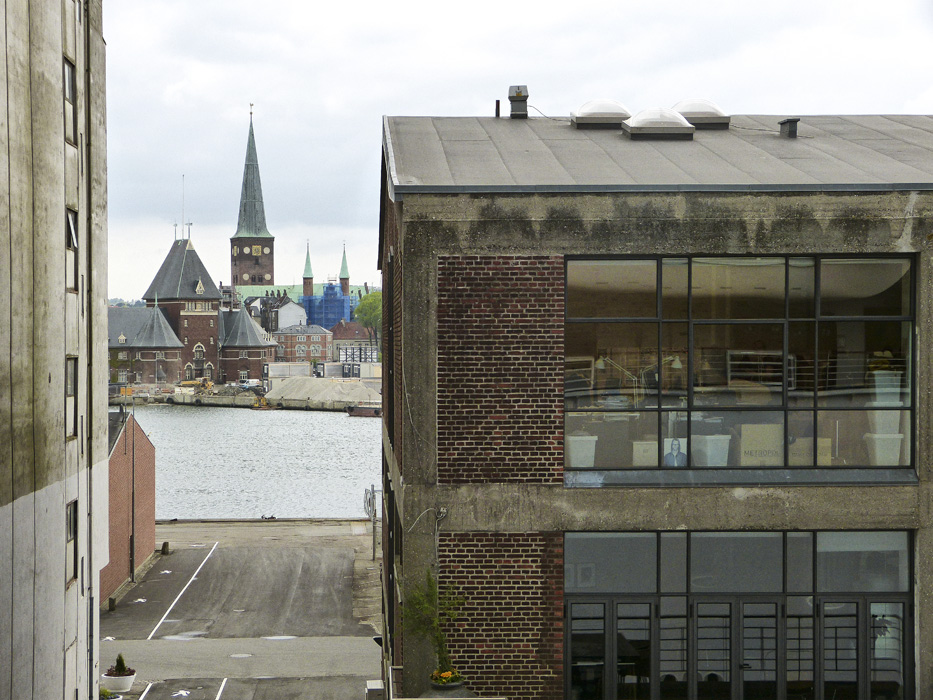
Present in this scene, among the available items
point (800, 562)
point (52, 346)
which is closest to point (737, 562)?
point (800, 562)

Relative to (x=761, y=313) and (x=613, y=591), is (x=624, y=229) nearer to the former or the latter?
(x=761, y=313)

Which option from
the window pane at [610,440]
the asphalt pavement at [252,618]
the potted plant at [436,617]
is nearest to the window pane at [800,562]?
the window pane at [610,440]

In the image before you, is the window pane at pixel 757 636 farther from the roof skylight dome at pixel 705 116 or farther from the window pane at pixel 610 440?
the roof skylight dome at pixel 705 116

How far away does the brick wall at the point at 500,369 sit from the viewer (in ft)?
43.0

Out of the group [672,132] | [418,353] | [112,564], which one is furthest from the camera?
[112,564]

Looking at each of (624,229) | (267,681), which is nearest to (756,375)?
(624,229)

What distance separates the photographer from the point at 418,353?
13133 millimetres

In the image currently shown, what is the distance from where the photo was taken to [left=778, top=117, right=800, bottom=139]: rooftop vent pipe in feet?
55.5

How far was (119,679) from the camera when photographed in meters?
26.5

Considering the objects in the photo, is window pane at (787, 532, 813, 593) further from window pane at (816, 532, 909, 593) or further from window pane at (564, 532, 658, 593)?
window pane at (564, 532, 658, 593)

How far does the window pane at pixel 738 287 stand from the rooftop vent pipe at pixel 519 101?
683cm

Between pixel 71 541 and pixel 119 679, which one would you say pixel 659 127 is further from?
pixel 119 679

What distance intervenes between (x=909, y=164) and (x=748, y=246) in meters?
3.32

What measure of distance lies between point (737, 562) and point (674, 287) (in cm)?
355
